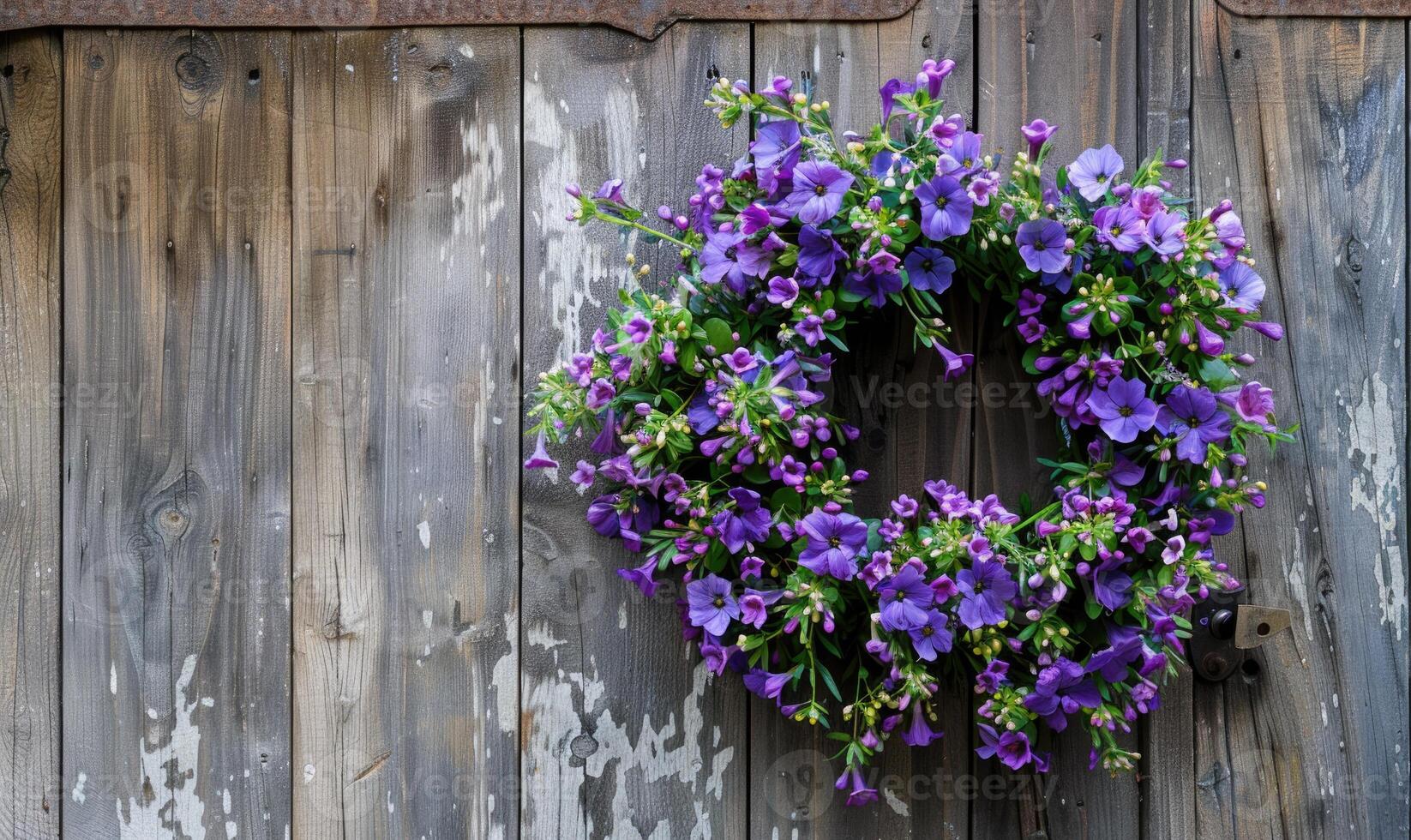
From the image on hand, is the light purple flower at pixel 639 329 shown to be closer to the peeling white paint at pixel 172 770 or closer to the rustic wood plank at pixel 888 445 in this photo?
the rustic wood plank at pixel 888 445

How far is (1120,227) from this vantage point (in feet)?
4.14

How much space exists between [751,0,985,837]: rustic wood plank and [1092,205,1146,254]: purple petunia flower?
0.30 m

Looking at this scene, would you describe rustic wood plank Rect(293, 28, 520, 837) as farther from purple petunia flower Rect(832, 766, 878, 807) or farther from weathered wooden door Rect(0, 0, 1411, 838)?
purple petunia flower Rect(832, 766, 878, 807)

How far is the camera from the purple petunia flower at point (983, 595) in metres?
1.24

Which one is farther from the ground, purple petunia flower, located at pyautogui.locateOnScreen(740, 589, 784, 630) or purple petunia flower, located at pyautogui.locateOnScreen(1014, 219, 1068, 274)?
purple petunia flower, located at pyautogui.locateOnScreen(1014, 219, 1068, 274)

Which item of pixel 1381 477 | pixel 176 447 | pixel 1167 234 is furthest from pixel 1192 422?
pixel 176 447

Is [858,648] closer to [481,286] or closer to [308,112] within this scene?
[481,286]

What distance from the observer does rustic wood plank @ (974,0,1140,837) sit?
4.83ft

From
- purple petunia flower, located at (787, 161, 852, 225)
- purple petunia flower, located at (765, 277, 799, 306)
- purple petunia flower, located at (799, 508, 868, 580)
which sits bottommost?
purple petunia flower, located at (799, 508, 868, 580)

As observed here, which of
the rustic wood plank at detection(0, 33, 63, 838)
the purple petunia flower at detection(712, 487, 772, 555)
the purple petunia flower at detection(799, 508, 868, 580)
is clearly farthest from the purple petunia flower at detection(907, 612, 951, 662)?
the rustic wood plank at detection(0, 33, 63, 838)

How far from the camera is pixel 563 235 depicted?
148 centimetres

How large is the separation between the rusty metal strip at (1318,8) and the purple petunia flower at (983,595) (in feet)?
3.09

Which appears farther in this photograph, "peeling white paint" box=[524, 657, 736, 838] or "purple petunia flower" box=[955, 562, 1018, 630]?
"peeling white paint" box=[524, 657, 736, 838]

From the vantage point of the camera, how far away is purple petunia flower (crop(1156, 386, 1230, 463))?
1.26m
